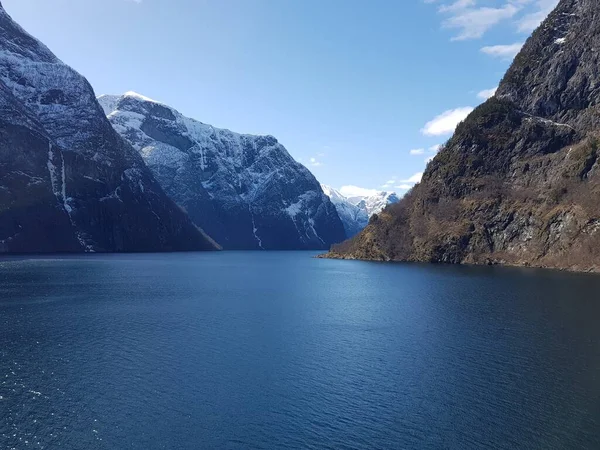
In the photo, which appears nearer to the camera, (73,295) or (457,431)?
(457,431)

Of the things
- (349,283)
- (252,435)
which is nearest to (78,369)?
(252,435)

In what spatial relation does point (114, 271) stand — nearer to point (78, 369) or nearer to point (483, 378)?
point (78, 369)

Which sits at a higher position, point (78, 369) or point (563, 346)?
point (563, 346)

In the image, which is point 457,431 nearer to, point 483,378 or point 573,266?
point 483,378

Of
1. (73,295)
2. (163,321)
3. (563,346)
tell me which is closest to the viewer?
(563,346)

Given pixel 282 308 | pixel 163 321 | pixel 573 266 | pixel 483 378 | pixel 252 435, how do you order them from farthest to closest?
pixel 573 266 < pixel 282 308 < pixel 163 321 < pixel 483 378 < pixel 252 435

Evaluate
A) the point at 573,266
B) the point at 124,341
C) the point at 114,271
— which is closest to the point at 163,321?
the point at 124,341
